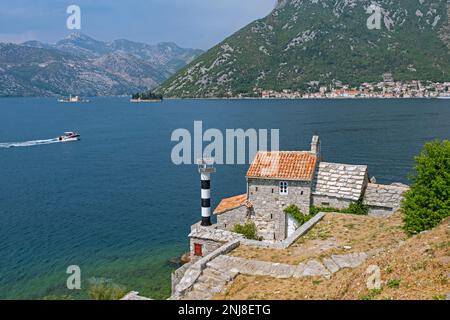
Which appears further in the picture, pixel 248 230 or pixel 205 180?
pixel 205 180

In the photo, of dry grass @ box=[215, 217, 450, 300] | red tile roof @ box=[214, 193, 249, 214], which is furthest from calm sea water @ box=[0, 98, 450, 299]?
dry grass @ box=[215, 217, 450, 300]

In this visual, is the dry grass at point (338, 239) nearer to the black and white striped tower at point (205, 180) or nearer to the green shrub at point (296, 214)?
the green shrub at point (296, 214)

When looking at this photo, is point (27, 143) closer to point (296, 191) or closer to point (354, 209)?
point (296, 191)

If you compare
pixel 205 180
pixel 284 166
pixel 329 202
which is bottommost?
pixel 329 202

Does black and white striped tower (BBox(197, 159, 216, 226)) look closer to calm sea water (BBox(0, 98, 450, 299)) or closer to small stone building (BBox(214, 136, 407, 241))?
small stone building (BBox(214, 136, 407, 241))

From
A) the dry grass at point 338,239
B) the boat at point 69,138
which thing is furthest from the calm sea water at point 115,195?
the dry grass at point 338,239

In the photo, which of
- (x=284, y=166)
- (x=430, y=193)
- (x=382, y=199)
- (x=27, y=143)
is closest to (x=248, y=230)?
(x=284, y=166)
